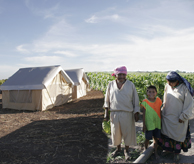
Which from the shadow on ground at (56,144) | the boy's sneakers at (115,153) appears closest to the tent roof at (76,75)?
the shadow on ground at (56,144)

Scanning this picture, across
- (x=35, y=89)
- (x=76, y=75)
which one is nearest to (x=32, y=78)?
(x=35, y=89)

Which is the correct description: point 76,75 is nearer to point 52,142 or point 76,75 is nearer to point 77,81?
point 77,81

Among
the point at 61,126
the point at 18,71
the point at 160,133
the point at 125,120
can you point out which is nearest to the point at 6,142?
the point at 61,126

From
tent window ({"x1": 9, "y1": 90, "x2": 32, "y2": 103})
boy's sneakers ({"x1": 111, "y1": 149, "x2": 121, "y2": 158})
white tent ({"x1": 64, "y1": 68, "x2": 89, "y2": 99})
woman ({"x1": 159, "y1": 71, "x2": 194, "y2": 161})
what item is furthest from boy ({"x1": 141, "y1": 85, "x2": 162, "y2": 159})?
white tent ({"x1": 64, "y1": 68, "x2": 89, "y2": 99})

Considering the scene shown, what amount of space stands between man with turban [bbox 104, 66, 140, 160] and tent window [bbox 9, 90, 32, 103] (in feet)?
28.5

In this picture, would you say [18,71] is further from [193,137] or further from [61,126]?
[193,137]

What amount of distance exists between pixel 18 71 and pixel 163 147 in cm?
1256

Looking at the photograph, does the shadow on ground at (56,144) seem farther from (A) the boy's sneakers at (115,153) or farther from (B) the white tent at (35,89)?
(B) the white tent at (35,89)

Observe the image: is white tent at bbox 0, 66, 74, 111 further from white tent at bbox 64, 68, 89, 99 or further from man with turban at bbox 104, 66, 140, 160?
man with turban at bbox 104, 66, 140, 160

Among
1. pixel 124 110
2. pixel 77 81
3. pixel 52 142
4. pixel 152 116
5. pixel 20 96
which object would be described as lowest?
pixel 52 142

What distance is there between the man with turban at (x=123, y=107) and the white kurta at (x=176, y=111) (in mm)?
637

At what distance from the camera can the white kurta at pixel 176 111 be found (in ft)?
11.8

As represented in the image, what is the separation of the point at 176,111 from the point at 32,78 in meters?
10.1

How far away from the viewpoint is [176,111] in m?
3.70
